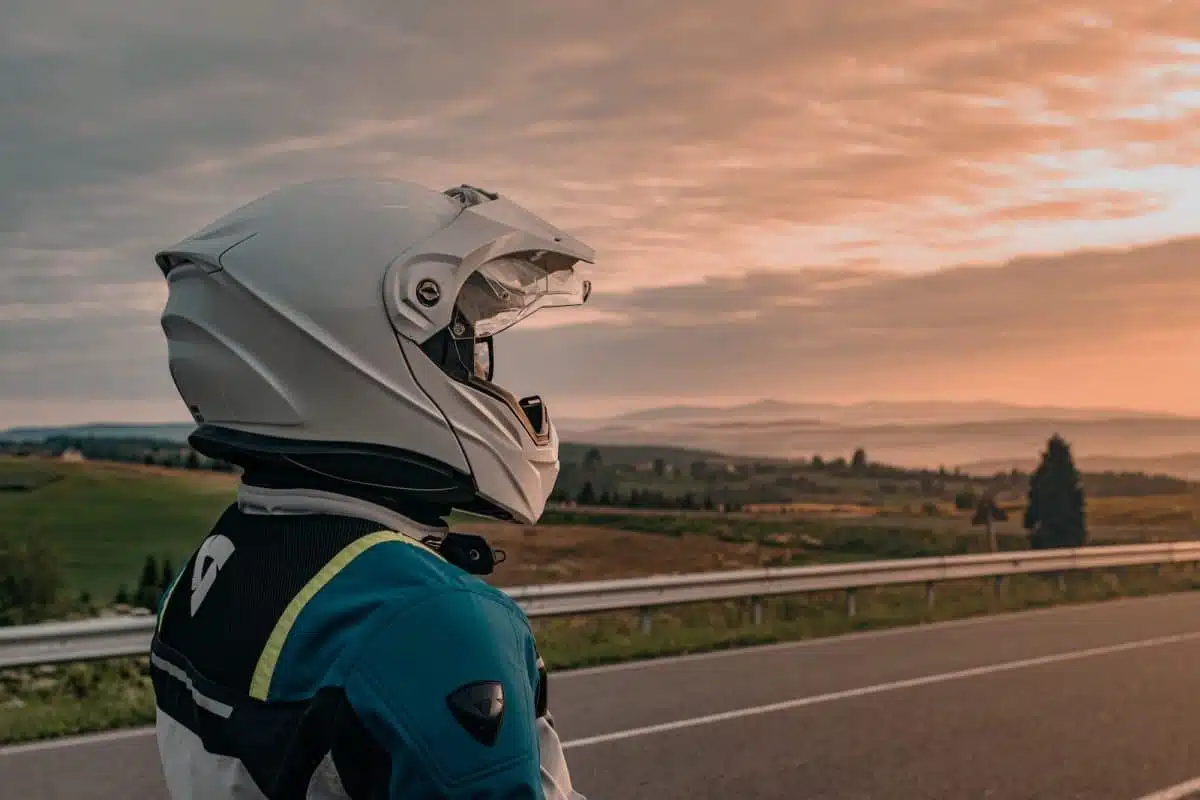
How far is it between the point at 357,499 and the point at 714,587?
1324cm

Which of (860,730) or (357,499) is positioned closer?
(357,499)

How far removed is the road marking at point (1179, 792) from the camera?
299 inches

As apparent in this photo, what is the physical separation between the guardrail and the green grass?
0.98 feet

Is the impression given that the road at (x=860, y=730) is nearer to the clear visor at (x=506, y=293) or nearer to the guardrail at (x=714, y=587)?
the guardrail at (x=714, y=587)

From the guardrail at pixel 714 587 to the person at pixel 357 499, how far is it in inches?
321

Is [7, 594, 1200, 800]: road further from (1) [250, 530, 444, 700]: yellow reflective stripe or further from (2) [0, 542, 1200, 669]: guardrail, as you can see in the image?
(1) [250, 530, 444, 700]: yellow reflective stripe

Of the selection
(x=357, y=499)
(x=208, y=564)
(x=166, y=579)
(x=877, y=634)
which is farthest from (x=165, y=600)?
(x=877, y=634)

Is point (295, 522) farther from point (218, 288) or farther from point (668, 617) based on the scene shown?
point (668, 617)

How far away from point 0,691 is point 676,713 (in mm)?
4557

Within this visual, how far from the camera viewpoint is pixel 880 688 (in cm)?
1084

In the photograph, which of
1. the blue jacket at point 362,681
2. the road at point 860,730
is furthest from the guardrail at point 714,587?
the blue jacket at point 362,681

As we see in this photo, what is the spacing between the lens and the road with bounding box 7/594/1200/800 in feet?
25.3

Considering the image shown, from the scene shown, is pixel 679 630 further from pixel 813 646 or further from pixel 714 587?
pixel 813 646

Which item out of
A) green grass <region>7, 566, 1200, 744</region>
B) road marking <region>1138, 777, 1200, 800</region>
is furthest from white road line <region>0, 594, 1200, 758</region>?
road marking <region>1138, 777, 1200, 800</region>
